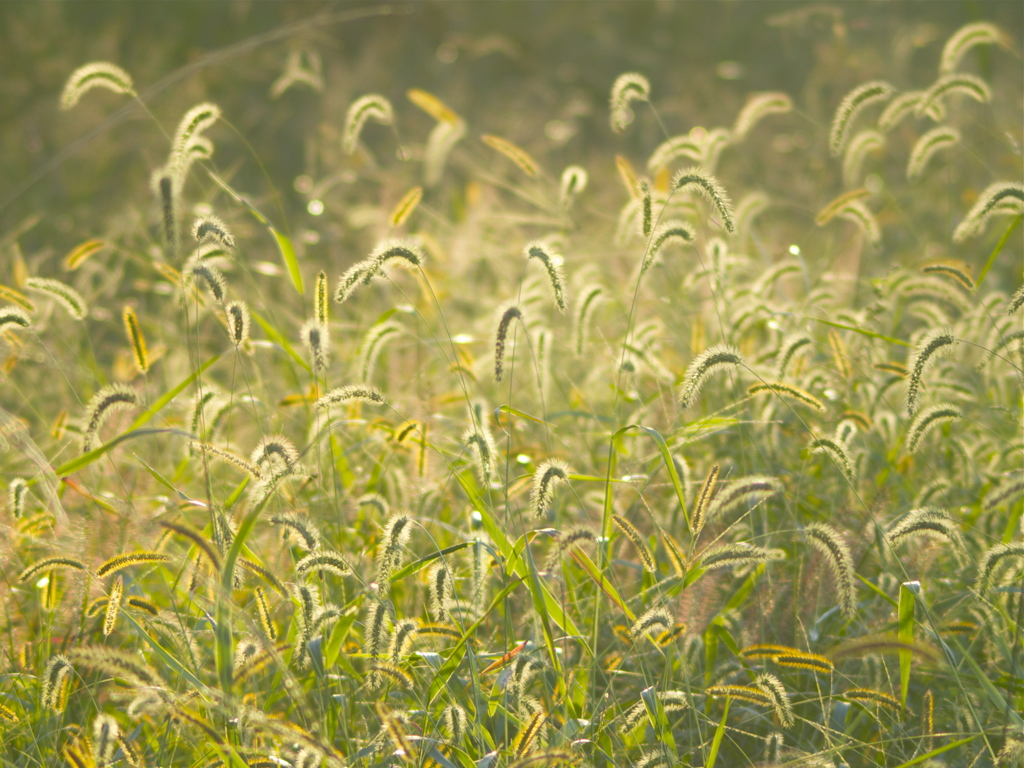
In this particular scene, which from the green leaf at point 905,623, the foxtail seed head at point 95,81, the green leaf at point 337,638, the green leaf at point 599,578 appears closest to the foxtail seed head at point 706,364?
the green leaf at point 599,578

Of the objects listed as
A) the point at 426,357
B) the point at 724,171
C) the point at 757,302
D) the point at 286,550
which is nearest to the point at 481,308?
the point at 426,357

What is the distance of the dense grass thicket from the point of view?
160 cm

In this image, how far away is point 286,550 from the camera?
213 centimetres

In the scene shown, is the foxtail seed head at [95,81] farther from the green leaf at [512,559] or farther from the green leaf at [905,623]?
the green leaf at [905,623]

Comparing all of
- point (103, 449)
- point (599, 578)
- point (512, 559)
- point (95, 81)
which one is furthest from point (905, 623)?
point (95, 81)

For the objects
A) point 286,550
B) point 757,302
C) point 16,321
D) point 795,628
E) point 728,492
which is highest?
point 16,321

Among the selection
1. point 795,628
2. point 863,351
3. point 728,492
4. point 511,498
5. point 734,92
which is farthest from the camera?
point 734,92

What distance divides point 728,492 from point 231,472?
4.89ft

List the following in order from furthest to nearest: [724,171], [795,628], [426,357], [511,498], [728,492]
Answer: [724,171] → [426,357] → [511,498] → [795,628] → [728,492]

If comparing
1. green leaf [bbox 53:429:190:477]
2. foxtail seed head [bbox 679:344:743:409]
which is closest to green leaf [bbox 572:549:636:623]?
foxtail seed head [bbox 679:344:743:409]

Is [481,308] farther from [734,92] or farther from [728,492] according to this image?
[734,92]

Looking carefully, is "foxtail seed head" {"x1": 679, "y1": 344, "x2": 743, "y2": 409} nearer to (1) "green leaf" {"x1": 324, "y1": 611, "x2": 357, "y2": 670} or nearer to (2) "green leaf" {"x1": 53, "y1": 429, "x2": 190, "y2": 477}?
(1) "green leaf" {"x1": 324, "y1": 611, "x2": 357, "y2": 670}

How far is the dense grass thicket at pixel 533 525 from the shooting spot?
1602 mm

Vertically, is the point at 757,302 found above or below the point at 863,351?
above
